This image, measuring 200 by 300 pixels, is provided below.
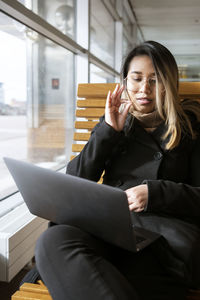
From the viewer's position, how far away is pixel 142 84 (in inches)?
55.8

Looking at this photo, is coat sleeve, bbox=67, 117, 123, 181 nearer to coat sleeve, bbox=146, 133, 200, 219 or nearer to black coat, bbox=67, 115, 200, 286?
black coat, bbox=67, 115, 200, 286

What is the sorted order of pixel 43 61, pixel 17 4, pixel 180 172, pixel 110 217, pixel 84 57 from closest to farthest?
pixel 110 217, pixel 180 172, pixel 17 4, pixel 43 61, pixel 84 57

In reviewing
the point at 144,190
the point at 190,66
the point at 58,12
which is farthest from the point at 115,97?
the point at 190,66

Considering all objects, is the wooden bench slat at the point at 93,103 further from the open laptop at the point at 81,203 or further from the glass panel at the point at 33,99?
the open laptop at the point at 81,203

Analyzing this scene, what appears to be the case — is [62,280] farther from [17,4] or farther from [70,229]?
[17,4]

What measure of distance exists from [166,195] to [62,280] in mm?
451

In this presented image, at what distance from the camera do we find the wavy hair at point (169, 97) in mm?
1342

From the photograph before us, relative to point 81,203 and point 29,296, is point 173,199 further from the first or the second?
point 29,296

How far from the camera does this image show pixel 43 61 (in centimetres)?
304

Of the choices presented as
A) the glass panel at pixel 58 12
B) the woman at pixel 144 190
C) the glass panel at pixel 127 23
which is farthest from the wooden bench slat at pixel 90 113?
the glass panel at pixel 127 23

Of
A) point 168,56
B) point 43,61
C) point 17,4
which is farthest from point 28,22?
point 168,56

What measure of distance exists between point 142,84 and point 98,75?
11.2 ft

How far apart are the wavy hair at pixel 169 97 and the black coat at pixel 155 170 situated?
0.04 m

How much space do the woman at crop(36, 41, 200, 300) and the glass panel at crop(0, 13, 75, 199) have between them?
104 cm
